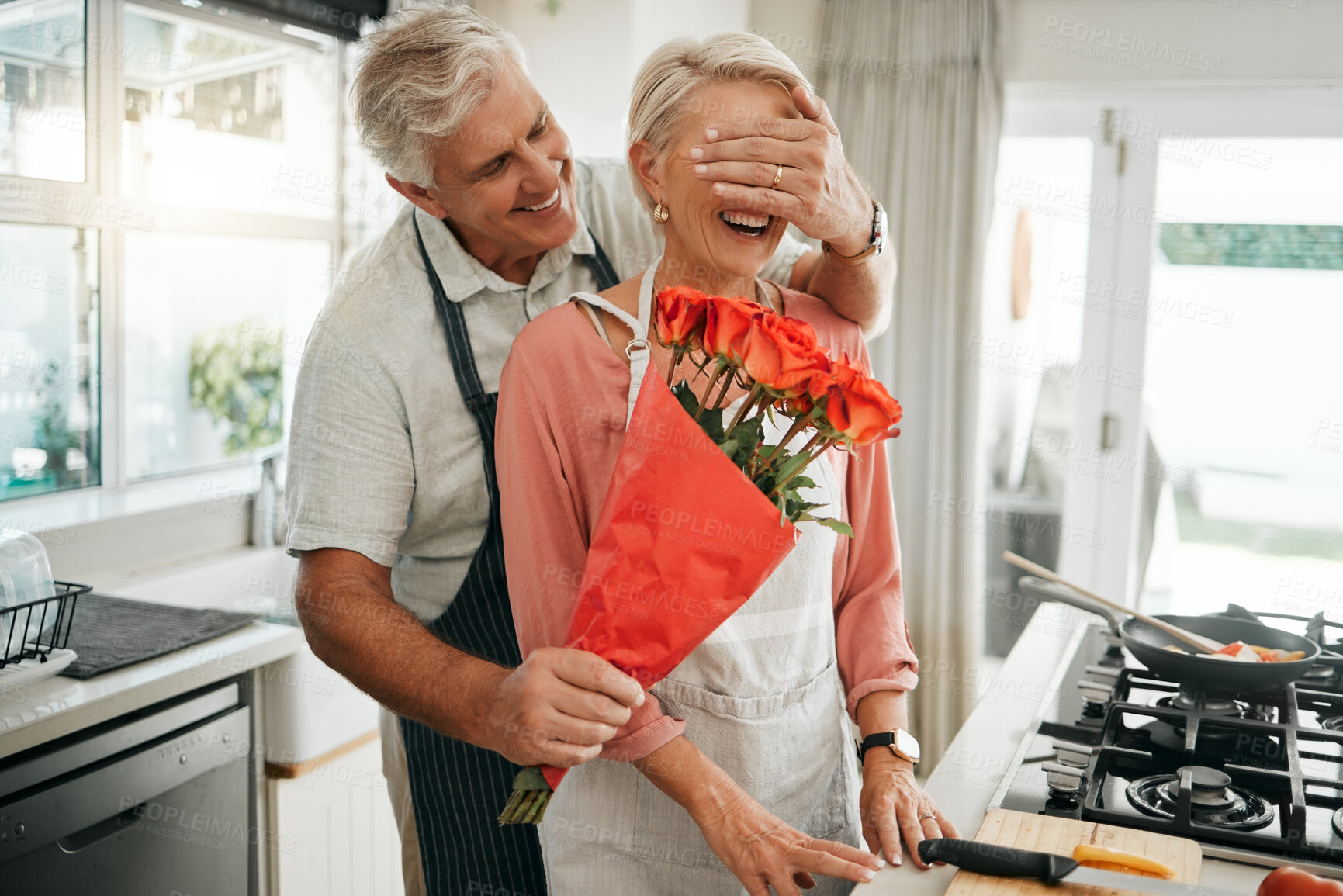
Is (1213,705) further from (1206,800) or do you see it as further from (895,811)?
(895,811)

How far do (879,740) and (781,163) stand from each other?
0.69 meters

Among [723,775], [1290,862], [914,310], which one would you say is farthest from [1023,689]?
[914,310]

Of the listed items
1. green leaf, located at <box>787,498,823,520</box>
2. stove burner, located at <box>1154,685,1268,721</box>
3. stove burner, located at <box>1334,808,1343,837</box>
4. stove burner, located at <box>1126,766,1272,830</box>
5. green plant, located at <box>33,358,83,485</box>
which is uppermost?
green leaf, located at <box>787,498,823,520</box>

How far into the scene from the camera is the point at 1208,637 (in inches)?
63.4

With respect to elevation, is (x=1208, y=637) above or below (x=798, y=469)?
below

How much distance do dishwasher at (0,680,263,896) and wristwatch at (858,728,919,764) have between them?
127 cm

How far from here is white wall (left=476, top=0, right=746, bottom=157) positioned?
2.87 m

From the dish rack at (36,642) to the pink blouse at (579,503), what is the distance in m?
1.05

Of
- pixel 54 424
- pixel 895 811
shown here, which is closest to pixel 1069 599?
pixel 895 811

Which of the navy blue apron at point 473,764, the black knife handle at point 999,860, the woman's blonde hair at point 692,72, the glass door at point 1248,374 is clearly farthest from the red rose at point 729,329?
the glass door at point 1248,374

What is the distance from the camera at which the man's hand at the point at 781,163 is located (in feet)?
3.74

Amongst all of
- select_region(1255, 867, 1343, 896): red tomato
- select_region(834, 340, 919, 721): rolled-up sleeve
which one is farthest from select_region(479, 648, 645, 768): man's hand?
select_region(1255, 867, 1343, 896): red tomato

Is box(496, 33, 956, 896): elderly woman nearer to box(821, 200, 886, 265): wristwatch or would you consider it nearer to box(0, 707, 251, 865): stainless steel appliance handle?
box(821, 200, 886, 265): wristwatch

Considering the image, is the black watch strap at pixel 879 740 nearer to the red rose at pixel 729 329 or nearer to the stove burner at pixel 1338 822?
the stove burner at pixel 1338 822
